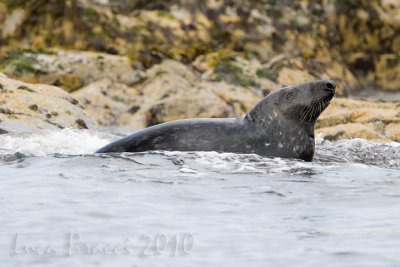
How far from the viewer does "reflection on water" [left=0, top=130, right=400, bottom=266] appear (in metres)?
4.56

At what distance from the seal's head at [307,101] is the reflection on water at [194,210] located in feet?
2.05

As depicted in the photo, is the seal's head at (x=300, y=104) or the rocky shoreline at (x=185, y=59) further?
the rocky shoreline at (x=185, y=59)

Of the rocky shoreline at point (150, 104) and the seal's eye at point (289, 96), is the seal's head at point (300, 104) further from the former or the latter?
the rocky shoreline at point (150, 104)

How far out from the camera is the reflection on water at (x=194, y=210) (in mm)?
4559

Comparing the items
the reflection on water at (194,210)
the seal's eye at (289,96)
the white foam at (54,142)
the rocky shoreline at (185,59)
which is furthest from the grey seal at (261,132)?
the rocky shoreline at (185,59)

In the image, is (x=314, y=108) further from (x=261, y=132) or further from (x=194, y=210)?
(x=194, y=210)

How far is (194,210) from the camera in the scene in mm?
5754

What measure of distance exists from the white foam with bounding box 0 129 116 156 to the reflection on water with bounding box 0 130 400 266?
335 mm

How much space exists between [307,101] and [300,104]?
8 cm

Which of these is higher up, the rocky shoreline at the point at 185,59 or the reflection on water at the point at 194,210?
the reflection on water at the point at 194,210

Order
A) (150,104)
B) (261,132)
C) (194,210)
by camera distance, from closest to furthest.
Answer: (194,210) → (261,132) → (150,104)

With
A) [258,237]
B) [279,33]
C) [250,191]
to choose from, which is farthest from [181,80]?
[258,237]

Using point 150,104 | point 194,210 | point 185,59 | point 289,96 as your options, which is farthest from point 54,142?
point 185,59

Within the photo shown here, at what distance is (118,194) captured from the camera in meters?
6.23
